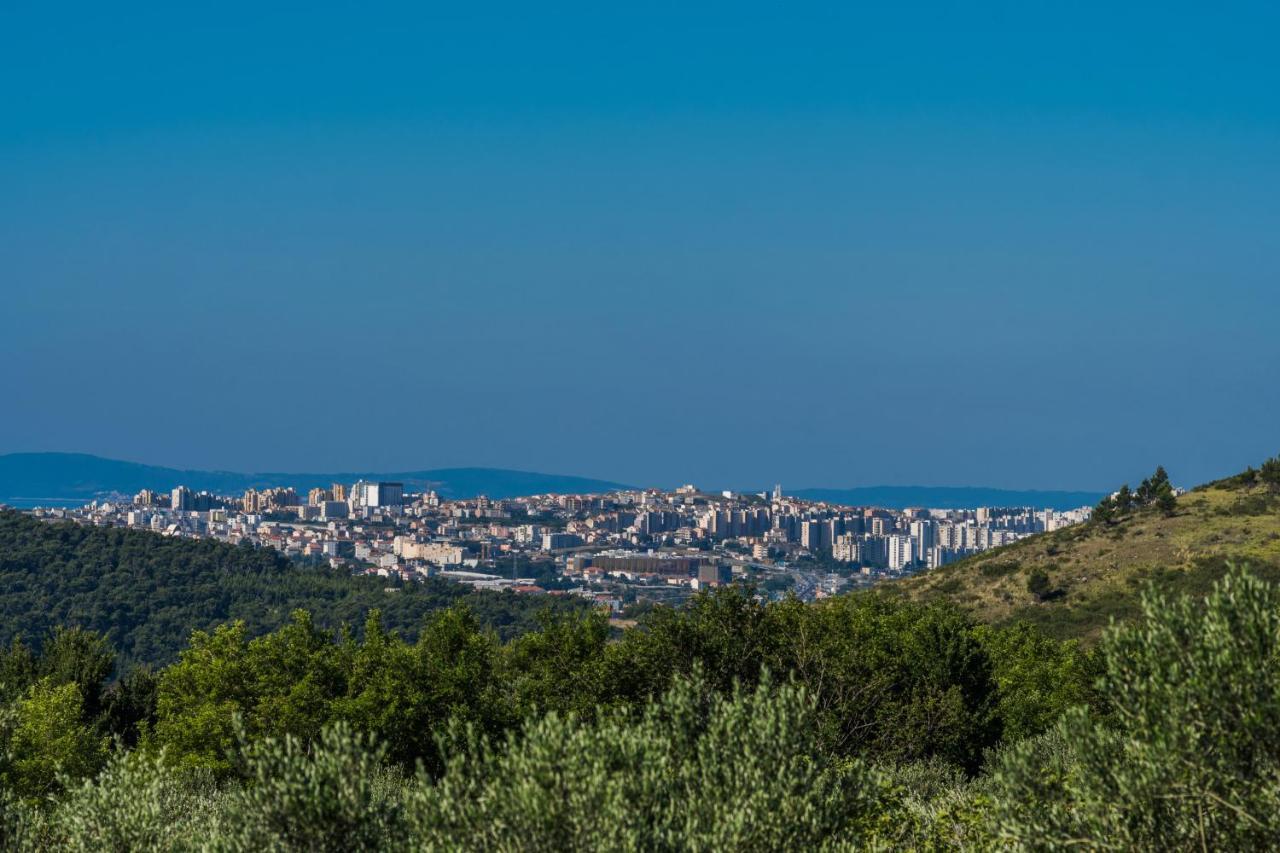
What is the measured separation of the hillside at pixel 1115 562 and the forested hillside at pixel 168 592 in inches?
1982

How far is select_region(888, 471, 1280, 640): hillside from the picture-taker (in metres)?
75.7

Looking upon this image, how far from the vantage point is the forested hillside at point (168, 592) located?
130 metres

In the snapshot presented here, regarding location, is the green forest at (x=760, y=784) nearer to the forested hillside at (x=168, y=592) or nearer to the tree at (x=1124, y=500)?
the tree at (x=1124, y=500)

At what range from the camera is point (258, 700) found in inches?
1699

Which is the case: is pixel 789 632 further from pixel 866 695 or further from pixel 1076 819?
pixel 1076 819

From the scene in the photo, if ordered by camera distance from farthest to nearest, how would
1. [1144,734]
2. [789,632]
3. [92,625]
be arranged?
1. [92,625]
2. [789,632]
3. [1144,734]

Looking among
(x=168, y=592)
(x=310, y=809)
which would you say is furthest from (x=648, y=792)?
(x=168, y=592)

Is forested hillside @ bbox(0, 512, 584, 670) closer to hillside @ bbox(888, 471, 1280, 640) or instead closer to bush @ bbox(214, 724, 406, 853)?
hillside @ bbox(888, 471, 1280, 640)

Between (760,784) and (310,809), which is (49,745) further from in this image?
(760,784)

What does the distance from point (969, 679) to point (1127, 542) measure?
48.5 metres

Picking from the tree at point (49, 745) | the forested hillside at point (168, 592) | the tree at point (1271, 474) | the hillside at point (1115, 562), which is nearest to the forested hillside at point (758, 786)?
the tree at point (49, 745)

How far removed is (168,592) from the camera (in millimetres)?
141125

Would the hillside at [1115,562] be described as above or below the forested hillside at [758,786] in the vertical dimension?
above

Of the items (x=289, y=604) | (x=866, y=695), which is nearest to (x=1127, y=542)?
(x=866, y=695)
